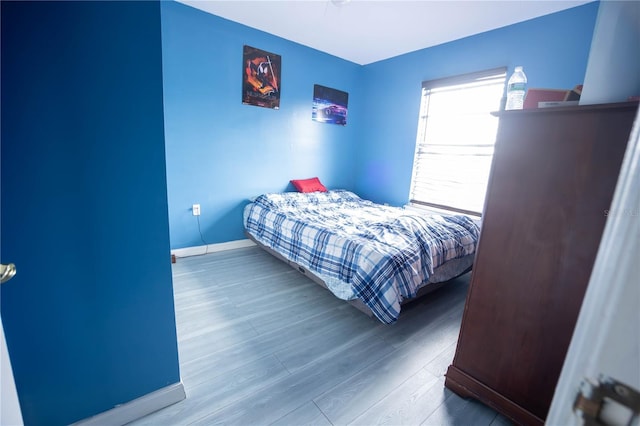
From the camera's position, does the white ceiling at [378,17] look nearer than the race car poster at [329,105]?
Yes

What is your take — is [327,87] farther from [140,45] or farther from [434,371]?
[434,371]

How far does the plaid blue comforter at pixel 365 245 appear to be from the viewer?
177 cm

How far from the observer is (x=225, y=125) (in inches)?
122

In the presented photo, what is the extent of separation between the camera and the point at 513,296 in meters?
1.20

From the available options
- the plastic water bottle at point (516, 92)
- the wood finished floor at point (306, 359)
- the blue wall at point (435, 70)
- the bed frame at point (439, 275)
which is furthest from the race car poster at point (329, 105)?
the plastic water bottle at point (516, 92)

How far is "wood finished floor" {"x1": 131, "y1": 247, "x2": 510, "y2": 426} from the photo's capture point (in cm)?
127

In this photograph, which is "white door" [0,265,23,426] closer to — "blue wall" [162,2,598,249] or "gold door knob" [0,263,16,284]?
"gold door knob" [0,263,16,284]

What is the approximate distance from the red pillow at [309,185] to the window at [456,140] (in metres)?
1.26

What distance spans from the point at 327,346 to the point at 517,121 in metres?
1.53

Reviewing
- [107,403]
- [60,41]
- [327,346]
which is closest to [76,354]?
[107,403]

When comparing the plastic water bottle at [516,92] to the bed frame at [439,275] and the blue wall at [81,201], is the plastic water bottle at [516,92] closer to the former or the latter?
the bed frame at [439,275]

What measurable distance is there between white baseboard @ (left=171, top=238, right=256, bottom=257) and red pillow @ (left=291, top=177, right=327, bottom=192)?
95 centimetres

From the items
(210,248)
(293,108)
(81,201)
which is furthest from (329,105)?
(81,201)

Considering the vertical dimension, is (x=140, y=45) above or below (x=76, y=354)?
above
